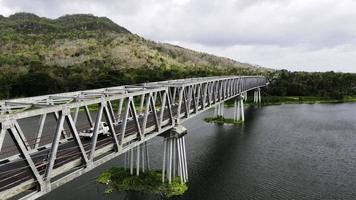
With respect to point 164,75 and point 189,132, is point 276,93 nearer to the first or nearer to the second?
point 164,75

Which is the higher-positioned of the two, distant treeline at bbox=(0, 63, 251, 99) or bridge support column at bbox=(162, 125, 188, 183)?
distant treeline at bbox=(0, 63, 251, 99)

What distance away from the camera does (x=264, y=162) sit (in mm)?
53281

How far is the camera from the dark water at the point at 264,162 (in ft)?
135

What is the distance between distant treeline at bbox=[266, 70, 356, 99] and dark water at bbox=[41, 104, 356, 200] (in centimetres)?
5913

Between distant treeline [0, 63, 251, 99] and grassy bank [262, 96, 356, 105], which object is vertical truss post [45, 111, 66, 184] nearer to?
distant treeline [0, 63, 251, 99]

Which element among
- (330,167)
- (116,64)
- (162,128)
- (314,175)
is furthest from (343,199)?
(116,64)

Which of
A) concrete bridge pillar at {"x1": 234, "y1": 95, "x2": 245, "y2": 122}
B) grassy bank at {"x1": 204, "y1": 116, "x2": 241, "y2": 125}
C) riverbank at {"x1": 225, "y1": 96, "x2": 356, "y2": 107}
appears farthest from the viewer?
riverbank at {"x1": 225, "y1": 96, "x2": 356, "y2": 107}

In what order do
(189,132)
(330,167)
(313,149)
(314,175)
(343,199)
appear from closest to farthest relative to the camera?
(343,199) → (314,175) → (330,167) → (313,149) → (189,132)

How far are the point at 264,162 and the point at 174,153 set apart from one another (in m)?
17.3

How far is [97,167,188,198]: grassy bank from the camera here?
132 ft

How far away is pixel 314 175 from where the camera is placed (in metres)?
47.4

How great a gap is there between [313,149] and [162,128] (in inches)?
1394

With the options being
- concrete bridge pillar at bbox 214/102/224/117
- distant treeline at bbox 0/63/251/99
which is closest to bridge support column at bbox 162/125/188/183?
concrete bridge pillar at bbox 214/102/224/117

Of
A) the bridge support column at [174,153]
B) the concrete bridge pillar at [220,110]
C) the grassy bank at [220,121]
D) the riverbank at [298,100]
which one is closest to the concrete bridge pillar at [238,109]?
the grassy bank at [220,121]
